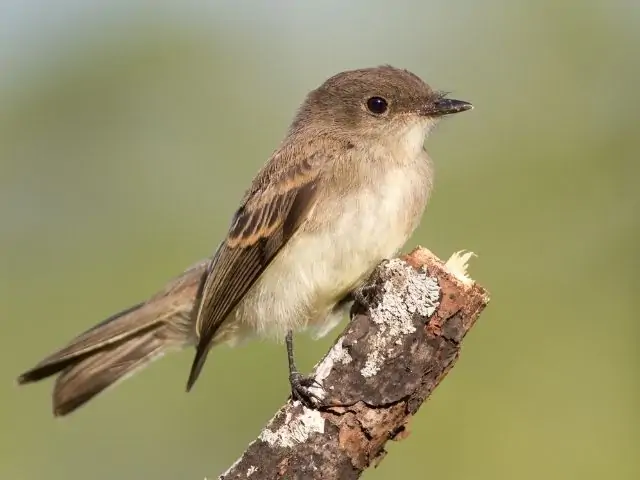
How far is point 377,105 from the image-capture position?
15.2 feet

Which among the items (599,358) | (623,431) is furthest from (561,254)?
(623,431)

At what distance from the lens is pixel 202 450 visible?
6.67m

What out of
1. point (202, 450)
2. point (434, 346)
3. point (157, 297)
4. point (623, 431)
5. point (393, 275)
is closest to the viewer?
point (434, 346)

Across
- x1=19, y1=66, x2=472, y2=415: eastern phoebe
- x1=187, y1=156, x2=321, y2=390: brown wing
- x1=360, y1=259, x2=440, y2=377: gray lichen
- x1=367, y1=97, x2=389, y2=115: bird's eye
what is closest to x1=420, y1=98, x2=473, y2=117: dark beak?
x1=19, y1=66, x2=472, y2=415: eastern phoebe

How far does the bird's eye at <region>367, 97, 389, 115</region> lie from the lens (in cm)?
462

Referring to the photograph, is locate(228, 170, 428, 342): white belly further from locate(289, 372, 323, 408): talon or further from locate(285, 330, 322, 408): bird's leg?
locate(289, 372, 323, 408): talon

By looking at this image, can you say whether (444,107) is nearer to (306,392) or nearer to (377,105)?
(377,105)

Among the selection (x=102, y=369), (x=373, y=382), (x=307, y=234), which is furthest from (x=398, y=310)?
(x=102, y=369)

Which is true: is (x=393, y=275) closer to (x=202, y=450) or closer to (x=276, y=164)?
(x=276, y=164)

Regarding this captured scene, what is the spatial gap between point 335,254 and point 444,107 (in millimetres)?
989

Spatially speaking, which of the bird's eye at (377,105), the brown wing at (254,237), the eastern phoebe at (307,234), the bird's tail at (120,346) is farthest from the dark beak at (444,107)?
the bird's tail at (120,346)

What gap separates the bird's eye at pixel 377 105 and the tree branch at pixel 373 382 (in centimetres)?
143

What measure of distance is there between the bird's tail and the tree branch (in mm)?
1733

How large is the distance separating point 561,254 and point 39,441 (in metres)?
3.95
